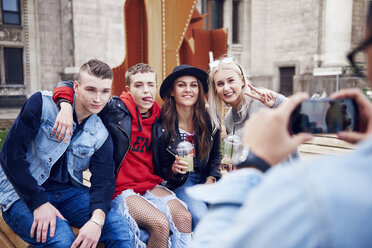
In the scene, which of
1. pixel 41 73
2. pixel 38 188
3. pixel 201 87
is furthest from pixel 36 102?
pixel 41 73

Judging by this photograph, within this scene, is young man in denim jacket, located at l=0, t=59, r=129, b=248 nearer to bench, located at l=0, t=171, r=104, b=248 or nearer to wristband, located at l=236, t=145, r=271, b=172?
bench, located at l=0, t=171, r=104, b=248

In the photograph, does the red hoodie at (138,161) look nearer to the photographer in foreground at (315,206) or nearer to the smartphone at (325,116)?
the smartphone at (325,116)

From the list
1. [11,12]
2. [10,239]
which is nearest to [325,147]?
[10,239]

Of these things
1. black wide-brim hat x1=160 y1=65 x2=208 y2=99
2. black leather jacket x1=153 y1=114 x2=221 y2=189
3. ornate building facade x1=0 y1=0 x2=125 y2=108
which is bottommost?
black leather jacket x1=153 y1=114 x2=221 y2=189

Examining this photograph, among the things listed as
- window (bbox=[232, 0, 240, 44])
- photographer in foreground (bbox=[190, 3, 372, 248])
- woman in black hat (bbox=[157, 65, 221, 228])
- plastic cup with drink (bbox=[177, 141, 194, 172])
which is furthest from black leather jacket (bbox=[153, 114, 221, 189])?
window (bbox=[232, 0, 240, 44])

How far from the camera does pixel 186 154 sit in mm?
2402

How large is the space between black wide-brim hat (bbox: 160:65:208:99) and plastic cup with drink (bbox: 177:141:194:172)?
0.66 metres

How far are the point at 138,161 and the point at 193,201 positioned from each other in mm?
554

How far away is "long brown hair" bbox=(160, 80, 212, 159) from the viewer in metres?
2.72

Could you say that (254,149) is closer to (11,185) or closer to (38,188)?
(38,188)

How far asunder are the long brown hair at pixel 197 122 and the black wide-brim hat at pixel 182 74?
46mm

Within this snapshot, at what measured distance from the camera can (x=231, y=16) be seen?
51.3ft

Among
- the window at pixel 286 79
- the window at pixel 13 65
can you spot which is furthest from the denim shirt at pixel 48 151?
the window at pixel 286 79

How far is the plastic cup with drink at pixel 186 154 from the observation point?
7.79 feet
